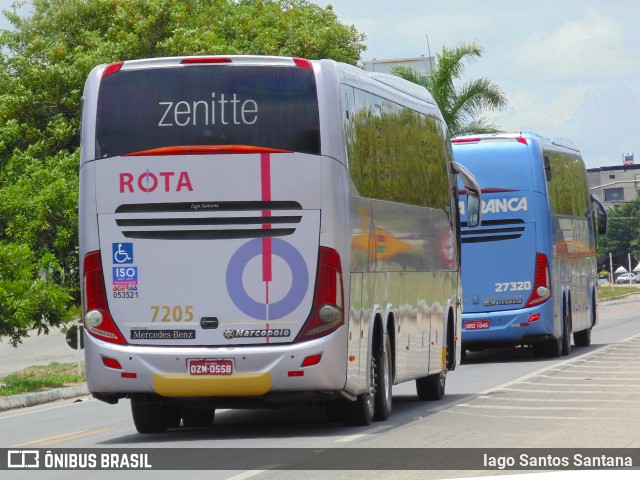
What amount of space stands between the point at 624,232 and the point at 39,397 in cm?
13878

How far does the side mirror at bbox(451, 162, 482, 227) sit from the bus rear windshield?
6.69 meters

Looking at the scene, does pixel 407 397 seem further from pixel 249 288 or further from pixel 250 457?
pixel 250 457

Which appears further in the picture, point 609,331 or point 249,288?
point 609,331

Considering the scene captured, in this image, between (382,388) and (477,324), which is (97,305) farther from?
(477,324)

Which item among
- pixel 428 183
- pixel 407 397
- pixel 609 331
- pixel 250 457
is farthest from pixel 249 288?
pixel 609 331

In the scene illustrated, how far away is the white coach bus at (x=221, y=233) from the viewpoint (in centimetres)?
1414

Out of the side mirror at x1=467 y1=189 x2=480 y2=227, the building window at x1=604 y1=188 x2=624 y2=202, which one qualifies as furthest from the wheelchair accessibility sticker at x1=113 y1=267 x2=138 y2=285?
the building window at x1=604 y1=188 x2=624 y2=202

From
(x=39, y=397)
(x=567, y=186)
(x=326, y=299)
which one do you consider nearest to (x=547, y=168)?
(x=567, y=186)

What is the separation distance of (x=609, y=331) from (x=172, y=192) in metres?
28.8

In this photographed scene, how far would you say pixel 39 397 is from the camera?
75.8 feet

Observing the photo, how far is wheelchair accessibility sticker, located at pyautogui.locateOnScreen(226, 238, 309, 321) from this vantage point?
14.1 metres

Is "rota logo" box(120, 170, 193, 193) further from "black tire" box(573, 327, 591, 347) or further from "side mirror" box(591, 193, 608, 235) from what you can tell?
"side mirror" box(591, 193, 608, 235)

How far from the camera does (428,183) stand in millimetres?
18891

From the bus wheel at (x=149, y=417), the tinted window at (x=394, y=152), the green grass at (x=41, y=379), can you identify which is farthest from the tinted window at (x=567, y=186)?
the bus wheel at (x=149, y=417)
